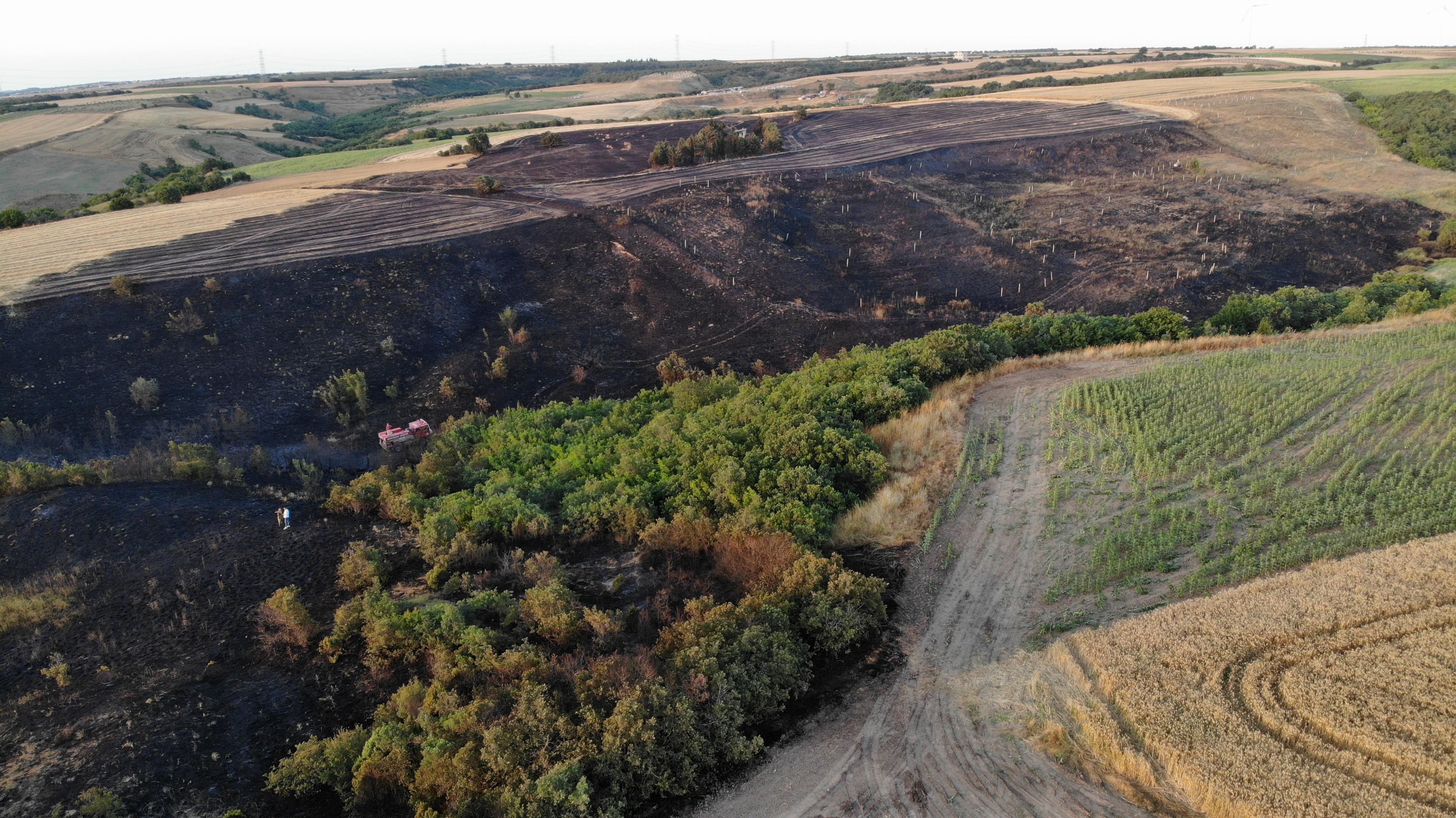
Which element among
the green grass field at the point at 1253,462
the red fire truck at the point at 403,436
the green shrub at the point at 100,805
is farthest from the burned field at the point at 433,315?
the green grass field at the point at 1253,462

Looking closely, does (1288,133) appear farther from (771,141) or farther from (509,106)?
(509,106)

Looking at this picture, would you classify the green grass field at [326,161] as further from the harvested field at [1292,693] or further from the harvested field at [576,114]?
the harvested field at [1292,693]

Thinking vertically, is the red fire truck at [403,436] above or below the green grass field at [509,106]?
below

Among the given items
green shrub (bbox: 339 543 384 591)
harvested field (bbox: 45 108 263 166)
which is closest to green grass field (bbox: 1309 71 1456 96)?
green shrub (bbox: 339 543 384 591)

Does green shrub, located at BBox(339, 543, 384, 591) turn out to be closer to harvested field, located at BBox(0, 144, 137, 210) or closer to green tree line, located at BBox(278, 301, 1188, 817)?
green tree line, located at BBox(278, 301, 1188, 817)

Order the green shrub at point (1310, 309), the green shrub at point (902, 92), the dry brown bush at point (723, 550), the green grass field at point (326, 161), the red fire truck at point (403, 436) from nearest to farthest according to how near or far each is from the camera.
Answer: the dry brown bush at point (723, 550)
the red fire truck at point (403, 436)
the green shrub at point (1310, 309)
the green grass field at point (326, 161)
the green shrub at point (902, 92)

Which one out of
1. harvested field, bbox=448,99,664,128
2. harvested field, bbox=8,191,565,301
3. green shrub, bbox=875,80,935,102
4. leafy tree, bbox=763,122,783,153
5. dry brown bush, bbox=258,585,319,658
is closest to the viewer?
dry brown bush, bbox=258,585,319,658

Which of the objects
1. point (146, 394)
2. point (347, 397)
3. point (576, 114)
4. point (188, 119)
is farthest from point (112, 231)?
point (576, 114)
